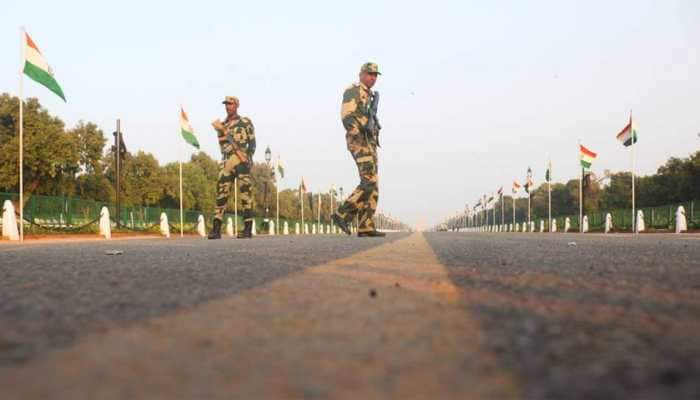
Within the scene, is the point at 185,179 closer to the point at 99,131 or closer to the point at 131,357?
the point at 99,131

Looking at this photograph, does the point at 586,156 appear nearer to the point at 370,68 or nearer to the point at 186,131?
the point at 186,131

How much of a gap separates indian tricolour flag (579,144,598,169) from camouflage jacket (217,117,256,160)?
31419mm

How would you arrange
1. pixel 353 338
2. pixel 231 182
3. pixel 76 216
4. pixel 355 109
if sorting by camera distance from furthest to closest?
pixel 76 216, pixel 231 182, pixel 355 109, pixel 353 338

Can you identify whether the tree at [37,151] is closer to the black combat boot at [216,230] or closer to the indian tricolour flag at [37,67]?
the indian tricolour flag at [37,67]

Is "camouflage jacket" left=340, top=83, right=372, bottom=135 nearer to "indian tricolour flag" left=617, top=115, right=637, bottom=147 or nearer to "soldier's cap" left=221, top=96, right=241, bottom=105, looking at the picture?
"soldier's cap" left=221, top=96, right=241, bottom=105

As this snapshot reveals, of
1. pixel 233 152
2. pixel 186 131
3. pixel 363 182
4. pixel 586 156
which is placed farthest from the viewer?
pixel 586 156

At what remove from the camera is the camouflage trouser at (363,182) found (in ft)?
43.6

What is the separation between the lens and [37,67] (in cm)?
1586

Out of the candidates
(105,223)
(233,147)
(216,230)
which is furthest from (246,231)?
(105,223)

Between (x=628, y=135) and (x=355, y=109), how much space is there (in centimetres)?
2676

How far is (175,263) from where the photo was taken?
228 inches

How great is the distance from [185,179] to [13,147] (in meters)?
32.4

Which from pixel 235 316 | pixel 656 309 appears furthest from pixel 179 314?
pixel 656 309

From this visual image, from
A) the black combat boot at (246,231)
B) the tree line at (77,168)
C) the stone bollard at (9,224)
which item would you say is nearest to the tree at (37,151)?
the tree line at (77,168)
